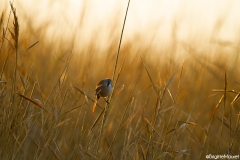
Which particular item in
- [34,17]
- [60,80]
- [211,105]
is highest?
[34,17]

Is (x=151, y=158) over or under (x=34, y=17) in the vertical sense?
under

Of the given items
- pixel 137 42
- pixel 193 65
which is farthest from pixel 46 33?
pixel 193 65

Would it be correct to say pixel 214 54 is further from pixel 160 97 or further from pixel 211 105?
pixel 160 97

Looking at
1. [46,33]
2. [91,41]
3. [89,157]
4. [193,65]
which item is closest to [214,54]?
[193,65]

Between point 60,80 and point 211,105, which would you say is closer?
point 60,80

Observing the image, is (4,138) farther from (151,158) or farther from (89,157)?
(151,158)

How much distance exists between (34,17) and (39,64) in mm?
280

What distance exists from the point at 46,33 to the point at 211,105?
3.36 feet

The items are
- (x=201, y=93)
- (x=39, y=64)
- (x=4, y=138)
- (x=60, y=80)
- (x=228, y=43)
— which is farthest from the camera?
(x=39, y=64)

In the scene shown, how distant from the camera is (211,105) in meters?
2.27

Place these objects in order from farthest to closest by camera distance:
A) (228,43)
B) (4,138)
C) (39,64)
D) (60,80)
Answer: (39,64) < (228,43) < (60,80) < (4,138)

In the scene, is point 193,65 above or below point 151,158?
above

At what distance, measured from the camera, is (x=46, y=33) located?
7.72ft

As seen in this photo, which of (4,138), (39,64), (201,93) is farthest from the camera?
(39,64)
